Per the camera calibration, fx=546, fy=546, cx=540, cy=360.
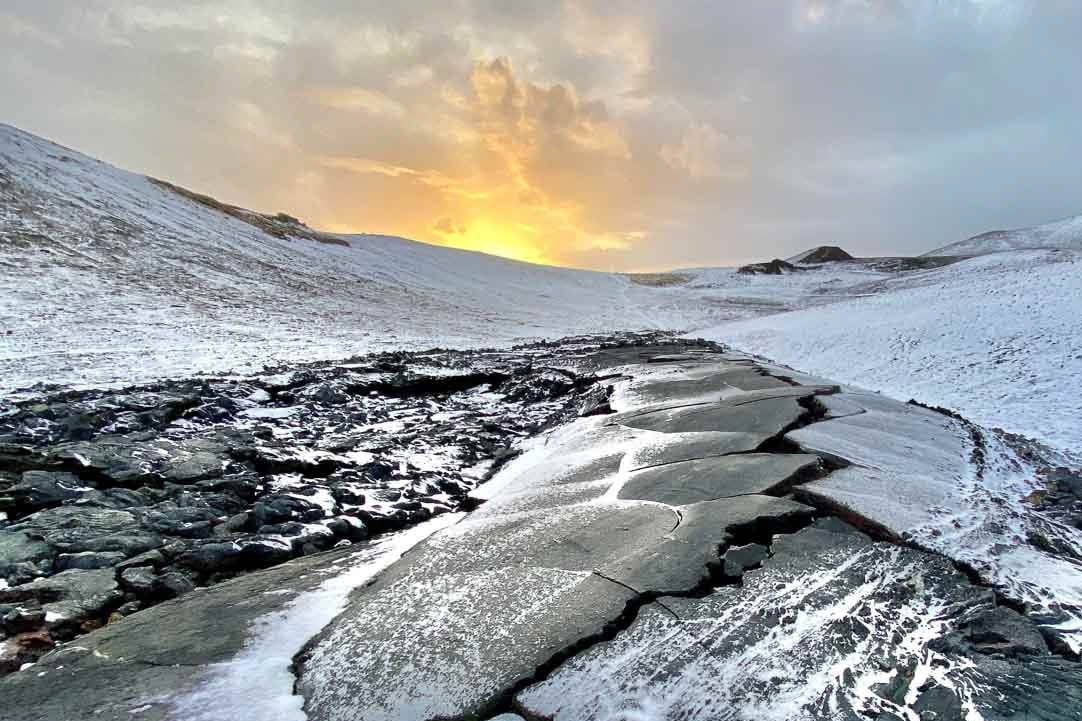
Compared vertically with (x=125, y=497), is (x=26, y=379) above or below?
above

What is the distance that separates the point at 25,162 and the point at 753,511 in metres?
32.4

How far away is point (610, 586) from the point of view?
2.97 m

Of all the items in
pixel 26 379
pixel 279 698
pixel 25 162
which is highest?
pixel 25 162

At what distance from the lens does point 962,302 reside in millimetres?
14836

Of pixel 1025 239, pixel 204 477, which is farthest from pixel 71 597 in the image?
pixel 1025 239

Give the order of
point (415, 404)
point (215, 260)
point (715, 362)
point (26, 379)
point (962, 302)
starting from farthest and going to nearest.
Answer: point (215, 260) → point (962, 302) → point (715, 362) → point (415, 404) → point (26, 379)

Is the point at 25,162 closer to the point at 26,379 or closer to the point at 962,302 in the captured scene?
the point at 26,379

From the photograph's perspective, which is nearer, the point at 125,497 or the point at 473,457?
the point at 125,497

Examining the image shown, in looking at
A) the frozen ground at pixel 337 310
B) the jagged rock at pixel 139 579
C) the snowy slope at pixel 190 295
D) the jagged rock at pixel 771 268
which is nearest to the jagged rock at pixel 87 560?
the jagged rock at pixel 139 579

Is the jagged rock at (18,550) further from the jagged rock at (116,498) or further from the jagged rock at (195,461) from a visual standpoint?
the jagged rock at (195,461)

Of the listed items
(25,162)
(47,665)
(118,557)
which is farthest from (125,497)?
(25,162)

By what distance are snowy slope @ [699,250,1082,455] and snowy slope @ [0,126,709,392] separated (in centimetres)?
1069

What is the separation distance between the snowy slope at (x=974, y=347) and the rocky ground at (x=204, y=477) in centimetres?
586

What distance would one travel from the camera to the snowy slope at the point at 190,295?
11.1 meters
